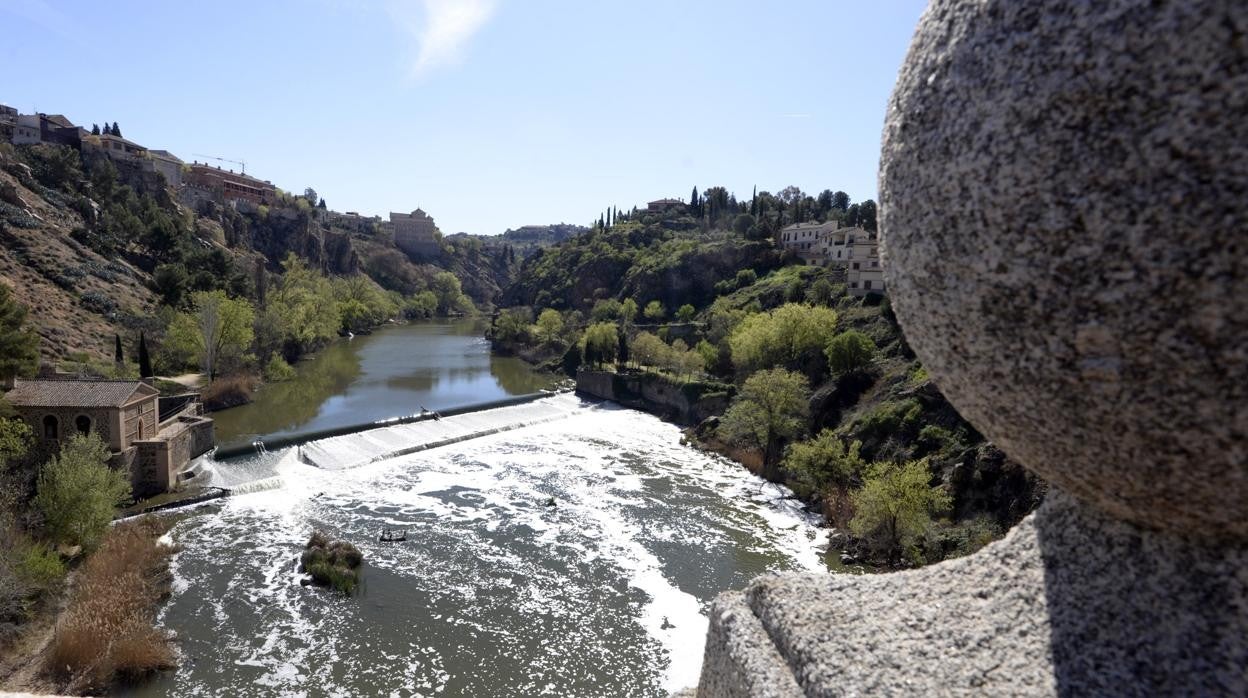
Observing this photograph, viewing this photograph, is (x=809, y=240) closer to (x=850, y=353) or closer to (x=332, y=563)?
(x=850, y=353)

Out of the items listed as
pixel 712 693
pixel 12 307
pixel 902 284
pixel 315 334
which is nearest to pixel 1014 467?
pixel 712 693

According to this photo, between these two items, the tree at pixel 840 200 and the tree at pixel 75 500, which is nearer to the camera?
the tree at pixel 75 500

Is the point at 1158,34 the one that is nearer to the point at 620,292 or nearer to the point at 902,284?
the point at 902,284

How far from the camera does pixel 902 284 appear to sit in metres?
3.16

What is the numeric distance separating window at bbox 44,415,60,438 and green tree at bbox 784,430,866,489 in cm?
2201

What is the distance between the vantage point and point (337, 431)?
27812mm

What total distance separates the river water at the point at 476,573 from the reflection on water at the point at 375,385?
646 centimetres

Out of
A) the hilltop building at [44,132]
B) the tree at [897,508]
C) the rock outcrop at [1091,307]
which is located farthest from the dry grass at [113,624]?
the hilltop building at [44,132]

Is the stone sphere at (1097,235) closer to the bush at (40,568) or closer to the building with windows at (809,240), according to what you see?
the bush at (40,568)

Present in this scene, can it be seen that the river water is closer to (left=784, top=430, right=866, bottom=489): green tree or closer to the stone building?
(left=784, top=430, right=866, bottom=489): green tree

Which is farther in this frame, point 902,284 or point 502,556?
point 502,556

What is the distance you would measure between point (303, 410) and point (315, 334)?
768 inches

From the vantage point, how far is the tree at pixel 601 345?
44.5 meters

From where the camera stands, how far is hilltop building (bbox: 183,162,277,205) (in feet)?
257
